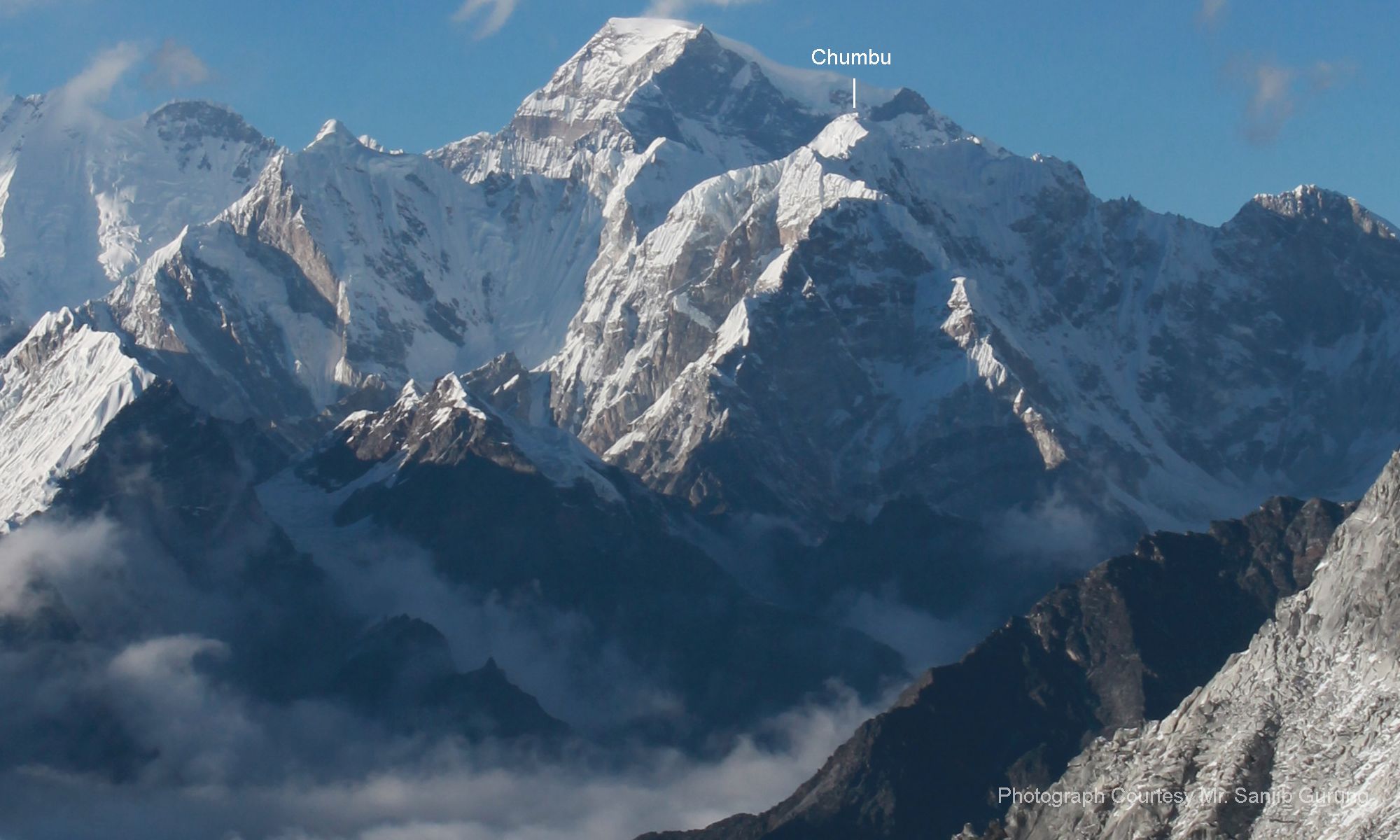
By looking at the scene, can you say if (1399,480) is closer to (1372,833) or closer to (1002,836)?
(1372,833)

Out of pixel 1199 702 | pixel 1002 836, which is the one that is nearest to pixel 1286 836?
pixel 1199 702

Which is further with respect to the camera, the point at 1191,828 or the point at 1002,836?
the point at 1002,836

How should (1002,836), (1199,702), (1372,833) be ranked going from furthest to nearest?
1. (1002,836)
2. (1199,702)
3. (1372,833)

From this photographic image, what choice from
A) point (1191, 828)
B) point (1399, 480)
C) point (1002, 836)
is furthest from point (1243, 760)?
point (1002, 836)

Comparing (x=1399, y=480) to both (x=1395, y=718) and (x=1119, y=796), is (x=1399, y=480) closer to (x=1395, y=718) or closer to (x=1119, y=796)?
(x=1395, y=718)

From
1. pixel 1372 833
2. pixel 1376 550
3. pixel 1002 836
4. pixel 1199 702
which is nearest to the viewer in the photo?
pixel 1372 833

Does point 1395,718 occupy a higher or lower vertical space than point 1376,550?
lower

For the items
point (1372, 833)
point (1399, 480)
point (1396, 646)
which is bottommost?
point (1372, 833)
